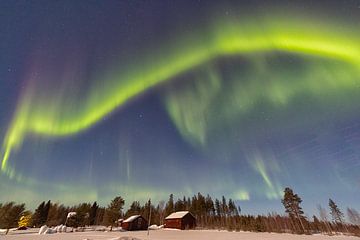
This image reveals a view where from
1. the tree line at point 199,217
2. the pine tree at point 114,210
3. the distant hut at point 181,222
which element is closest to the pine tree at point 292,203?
the tree line at point 199,217

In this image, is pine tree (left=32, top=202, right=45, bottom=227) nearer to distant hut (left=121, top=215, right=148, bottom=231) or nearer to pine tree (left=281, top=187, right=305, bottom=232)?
distant hut (left=121, top=215, right=148, bottom=231)

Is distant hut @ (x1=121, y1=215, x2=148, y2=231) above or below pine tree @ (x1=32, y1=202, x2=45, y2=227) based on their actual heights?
below

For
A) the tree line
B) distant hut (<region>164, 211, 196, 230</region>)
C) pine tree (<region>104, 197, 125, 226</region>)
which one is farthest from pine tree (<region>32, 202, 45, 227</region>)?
distant hut (<region>164, 211, 196, 230</region>)

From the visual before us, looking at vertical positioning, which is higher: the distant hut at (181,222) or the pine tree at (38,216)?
the pine tree at (38,216)

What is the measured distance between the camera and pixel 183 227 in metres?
62.8

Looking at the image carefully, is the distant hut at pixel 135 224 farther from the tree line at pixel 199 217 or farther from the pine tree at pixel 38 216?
the pine tree at pixel 38 216

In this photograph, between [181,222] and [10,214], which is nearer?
[10,214]

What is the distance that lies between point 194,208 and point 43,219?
71.1 meters

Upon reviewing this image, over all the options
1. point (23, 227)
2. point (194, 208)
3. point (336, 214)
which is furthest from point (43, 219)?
point (336, 214)

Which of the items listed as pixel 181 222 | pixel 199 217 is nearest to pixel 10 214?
pixel 181 222

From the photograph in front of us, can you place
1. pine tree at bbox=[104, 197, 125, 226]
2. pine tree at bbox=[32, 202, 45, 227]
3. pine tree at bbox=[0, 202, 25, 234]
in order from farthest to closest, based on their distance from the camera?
pine tree at bbox=[32, 202, 45, 227], pine tree at bbox=[104, 197, 125, 226], pine tree at bbox=[0, 202, 25, 234]

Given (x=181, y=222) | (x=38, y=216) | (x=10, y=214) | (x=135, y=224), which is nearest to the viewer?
(x=10, y=214)

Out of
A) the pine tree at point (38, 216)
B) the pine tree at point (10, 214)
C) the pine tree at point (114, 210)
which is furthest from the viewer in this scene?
the pine tree at point (38, 216)

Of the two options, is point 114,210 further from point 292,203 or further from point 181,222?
point 292,203
